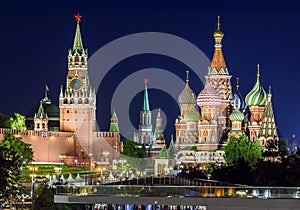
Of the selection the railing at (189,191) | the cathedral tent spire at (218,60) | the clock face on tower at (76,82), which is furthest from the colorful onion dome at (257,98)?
the railing at (189,191)

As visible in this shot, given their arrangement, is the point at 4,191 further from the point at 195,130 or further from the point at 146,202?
the point at 195,130

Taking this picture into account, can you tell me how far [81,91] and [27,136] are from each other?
1395cm

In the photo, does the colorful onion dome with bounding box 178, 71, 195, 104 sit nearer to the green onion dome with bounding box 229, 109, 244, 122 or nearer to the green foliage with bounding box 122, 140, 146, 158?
the green foliage with bounding box 122, 140, 146, 158

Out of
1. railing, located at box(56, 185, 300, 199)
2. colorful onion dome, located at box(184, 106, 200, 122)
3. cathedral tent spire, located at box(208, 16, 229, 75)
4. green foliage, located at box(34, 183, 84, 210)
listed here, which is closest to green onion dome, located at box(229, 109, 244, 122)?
cathedral tent spire, located at box(208, 16, 229, 75)

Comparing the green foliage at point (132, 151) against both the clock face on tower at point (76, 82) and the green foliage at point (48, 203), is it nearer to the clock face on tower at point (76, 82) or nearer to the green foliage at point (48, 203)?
the clock face on tower at point (76, 82)

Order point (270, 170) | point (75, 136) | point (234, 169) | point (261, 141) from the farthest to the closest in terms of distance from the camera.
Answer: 1. point (75, 136)
2. point (261, 141)
3. point (234, 169)
4. point (270, 170)

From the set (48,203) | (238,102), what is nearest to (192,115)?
(238,102)

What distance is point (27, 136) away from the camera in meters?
97.6

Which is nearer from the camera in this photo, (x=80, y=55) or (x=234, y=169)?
(x=234, y=169)

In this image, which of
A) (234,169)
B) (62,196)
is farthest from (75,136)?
(62,196)

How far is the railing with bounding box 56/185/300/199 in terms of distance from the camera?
116 ft

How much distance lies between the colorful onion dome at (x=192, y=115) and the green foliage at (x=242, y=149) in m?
11.9

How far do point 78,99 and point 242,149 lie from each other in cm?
2802

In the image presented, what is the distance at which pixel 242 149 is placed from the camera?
8600cm
